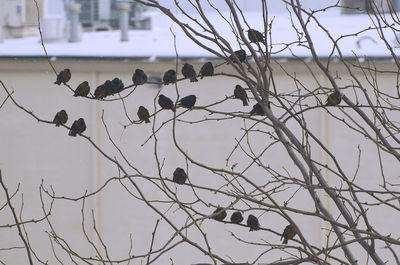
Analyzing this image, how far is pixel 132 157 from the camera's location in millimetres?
8328

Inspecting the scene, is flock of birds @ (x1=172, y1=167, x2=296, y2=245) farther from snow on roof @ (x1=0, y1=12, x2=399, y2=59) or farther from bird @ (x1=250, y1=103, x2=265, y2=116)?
snow on roof @ (x1=0, y1=12, x2=399, y2=59)

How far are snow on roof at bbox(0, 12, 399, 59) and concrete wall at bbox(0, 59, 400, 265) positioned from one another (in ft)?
0.45

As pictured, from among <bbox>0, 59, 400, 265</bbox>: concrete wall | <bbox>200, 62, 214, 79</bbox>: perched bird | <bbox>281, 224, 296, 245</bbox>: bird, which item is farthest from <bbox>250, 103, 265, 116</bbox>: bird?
<bbox>0, 59, 400, 265</bbox>: concrete wall

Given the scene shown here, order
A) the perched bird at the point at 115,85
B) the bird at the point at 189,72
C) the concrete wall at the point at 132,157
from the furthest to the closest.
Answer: the concrete wall at the point at 132,157 → the bird at the point at 189,72 → the perched bird at the point at 115,85

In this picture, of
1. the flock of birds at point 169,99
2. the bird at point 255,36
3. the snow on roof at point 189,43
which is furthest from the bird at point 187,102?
the snow on roof at point 189,43

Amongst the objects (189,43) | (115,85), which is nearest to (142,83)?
(115,85)

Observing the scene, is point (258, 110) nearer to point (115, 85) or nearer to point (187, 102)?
point (187, 102)

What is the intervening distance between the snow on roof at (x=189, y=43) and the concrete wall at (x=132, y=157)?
14 cm

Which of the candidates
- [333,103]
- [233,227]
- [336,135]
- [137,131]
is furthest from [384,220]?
[333,103]

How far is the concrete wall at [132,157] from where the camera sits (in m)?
8.11

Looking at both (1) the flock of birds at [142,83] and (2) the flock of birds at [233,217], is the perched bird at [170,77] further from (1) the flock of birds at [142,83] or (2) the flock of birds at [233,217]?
(2) the flock of birds at [233,217]

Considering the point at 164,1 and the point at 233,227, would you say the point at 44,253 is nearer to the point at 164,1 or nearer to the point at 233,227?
the point at 233,227

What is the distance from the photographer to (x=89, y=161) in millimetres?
8570

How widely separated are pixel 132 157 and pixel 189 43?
4.09ft
